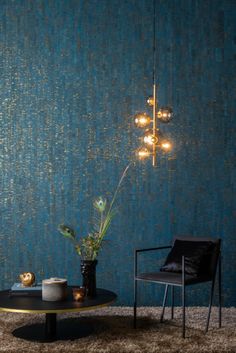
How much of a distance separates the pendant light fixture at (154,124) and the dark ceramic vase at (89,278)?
4.09 ft

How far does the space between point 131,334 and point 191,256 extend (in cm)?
80

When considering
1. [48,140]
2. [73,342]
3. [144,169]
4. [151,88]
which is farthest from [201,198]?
[73,342]

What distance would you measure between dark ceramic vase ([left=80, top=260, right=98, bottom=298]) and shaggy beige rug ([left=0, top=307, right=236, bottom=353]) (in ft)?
1.01

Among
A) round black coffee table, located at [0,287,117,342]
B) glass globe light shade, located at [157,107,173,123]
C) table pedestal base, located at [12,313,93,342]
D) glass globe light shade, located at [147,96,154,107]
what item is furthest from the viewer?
glass globe light shade, located at [147,96,154,107]

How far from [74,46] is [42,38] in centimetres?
31

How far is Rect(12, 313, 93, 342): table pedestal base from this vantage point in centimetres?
435

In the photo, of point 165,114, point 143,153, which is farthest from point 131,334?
point 165,114

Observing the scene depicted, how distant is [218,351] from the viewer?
4.10 m

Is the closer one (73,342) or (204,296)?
(73,342)

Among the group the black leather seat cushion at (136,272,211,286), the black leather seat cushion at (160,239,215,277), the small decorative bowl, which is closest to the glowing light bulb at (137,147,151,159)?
the black leather seat cushion at (160,239,215,277)

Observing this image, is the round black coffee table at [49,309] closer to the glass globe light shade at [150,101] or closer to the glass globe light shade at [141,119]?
the glass globe light shade at [141,119]

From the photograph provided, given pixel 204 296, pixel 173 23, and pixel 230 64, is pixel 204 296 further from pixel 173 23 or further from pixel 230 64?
pixel 173 23

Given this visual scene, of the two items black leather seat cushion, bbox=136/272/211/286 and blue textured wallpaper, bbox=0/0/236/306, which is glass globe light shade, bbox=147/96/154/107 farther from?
black leather seat cushion, bbox=136/272/211/286

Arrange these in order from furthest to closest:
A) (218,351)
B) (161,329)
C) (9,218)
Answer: (9,218)
(161,329)
(218,351)
